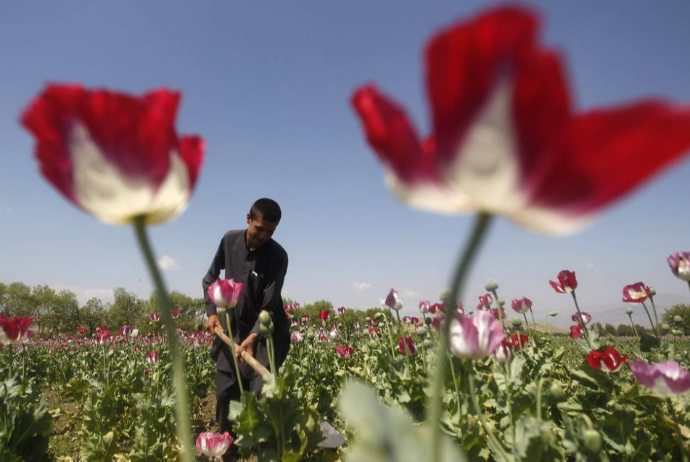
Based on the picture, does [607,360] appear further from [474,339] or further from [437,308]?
[474,339]

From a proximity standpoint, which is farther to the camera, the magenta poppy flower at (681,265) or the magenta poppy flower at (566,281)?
the magenta poppy flower at (566,281)

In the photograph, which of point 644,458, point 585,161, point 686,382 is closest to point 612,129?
point 585,161

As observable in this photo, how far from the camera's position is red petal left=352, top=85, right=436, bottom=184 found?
0.42 meters

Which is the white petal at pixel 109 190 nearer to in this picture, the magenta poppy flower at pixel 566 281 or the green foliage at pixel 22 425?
the green foliage at pixel 22 425

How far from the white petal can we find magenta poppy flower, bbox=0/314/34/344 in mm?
4495

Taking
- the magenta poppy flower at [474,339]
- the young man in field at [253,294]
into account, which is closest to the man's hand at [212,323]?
the young man in field at [253,294]

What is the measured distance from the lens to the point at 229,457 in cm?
347

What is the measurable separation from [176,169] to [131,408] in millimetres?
6369

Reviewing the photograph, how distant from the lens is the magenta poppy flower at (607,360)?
8.36ft

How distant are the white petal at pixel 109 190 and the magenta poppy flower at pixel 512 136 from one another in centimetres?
28

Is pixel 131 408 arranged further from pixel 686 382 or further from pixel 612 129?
pixel 612 129

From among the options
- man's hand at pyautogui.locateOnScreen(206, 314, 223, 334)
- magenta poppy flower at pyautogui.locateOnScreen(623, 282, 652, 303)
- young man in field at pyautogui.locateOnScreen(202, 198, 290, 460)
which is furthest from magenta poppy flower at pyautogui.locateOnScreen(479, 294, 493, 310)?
man's hand at pyautogui.locateOnScreen(206, 314, 223, 334)

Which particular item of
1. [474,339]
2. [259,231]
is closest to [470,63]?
[474,339]

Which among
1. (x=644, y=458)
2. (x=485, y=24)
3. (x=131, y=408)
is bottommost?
(x=644, y=458)
